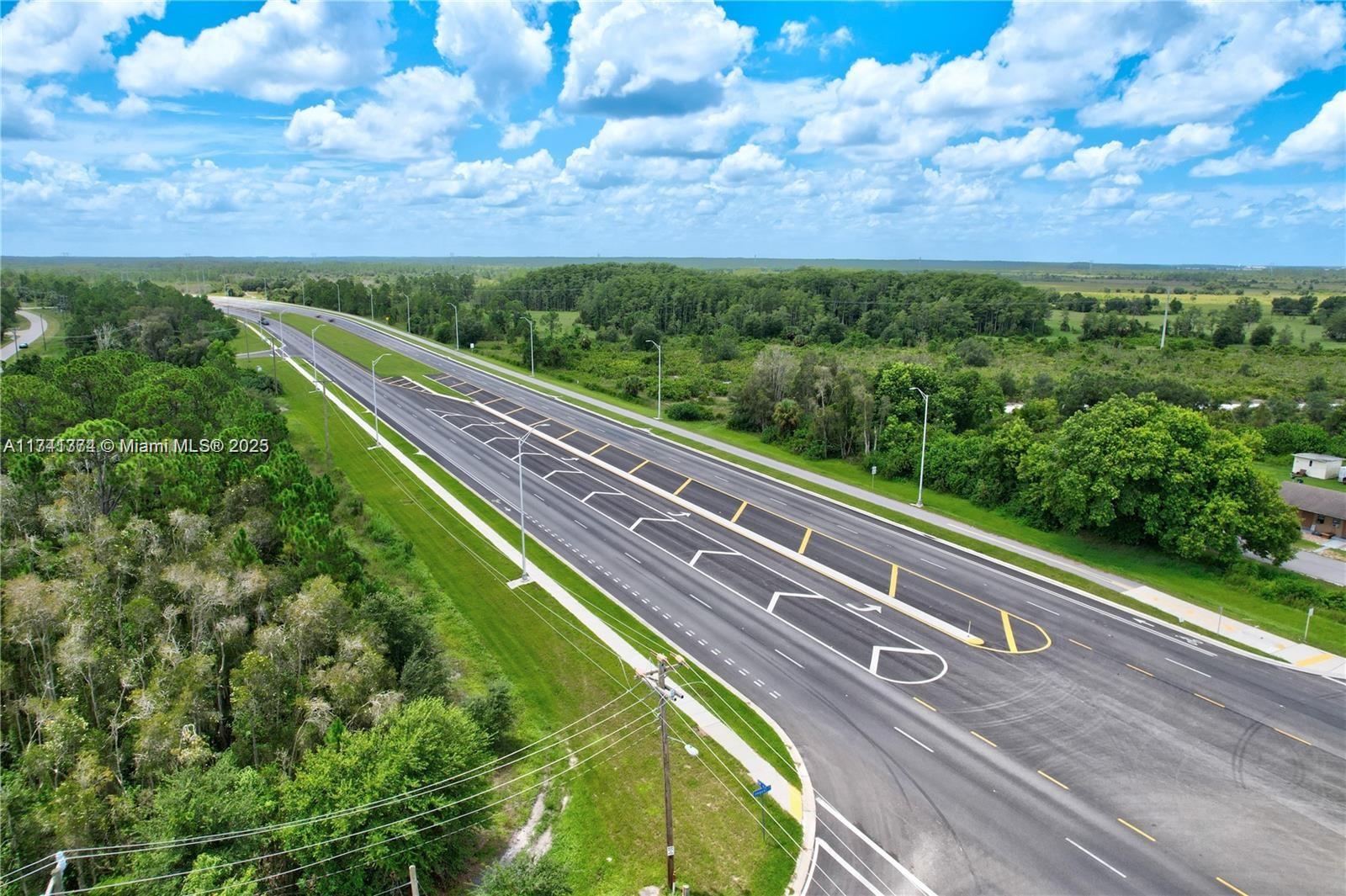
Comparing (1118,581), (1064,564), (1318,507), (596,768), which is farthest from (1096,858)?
(1318,507)

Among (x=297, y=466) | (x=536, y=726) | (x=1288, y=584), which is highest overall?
(x=297, y=466)

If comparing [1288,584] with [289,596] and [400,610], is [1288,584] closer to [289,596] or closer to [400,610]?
[400,610]

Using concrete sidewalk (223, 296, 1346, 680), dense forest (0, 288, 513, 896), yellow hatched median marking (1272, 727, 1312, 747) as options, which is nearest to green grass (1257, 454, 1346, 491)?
concrete sidewalk (223, 296, 1346, 680)

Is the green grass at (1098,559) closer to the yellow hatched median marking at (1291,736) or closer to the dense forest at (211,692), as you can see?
the yellow hatched median marking at (1291,736)

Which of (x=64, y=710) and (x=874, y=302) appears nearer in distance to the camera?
(x=64, y=710)

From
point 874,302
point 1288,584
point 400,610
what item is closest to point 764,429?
point 1288,584

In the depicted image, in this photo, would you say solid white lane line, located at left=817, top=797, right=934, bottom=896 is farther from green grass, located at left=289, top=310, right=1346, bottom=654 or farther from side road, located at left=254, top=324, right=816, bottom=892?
green grass, located at left=289, top=310, right=1346, bottom=654

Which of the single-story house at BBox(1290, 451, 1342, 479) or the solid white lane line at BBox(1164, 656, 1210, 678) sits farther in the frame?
the single-story house at BBox(1290, 451, 1342, 479)
